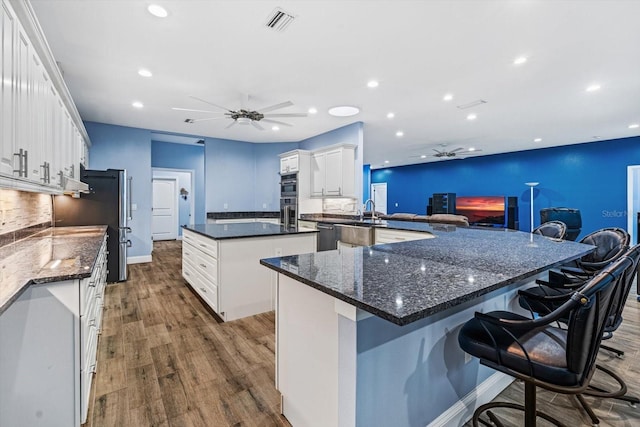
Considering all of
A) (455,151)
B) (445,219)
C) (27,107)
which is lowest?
(445,219)

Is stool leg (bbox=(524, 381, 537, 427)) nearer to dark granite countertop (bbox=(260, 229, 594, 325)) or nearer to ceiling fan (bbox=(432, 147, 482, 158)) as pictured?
dark granite countertop (bbox=(260, 229, 594, 325))

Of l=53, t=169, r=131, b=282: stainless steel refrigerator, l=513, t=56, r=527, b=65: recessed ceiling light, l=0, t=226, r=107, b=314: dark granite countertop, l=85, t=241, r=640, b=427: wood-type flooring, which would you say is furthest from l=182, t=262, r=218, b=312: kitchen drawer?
l=513, t=56, r=527, b=65: recessed ceiling light

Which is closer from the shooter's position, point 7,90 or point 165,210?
point 7,90

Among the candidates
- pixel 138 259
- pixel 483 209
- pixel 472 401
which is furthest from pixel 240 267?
pixel 483 209

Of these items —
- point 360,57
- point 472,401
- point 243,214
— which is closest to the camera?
point 472,401

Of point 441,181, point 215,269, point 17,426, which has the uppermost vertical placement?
point 441,181

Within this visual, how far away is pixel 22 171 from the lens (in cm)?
169

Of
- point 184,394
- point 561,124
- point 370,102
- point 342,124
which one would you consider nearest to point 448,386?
point 184,394

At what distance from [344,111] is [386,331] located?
3985 mm

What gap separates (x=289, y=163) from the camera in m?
6.29

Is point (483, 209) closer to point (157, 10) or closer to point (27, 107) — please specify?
point (157, 10)

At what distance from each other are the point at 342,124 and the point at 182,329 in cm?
422

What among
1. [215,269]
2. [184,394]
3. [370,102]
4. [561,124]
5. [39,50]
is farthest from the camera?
[561,124]

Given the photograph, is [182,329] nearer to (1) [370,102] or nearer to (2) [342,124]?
(1) [370,102]
